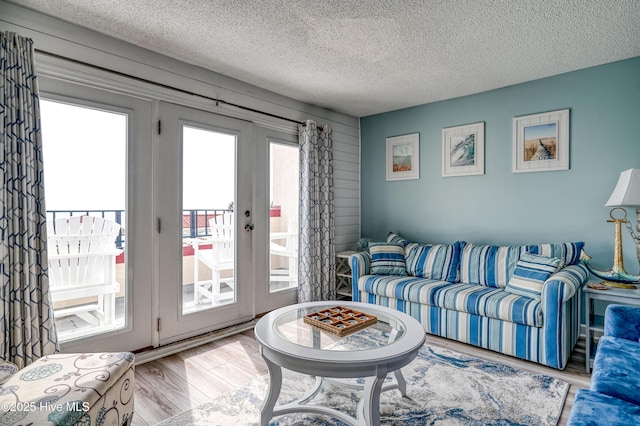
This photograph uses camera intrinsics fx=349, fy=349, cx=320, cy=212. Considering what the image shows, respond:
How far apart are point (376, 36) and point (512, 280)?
7.65 ft

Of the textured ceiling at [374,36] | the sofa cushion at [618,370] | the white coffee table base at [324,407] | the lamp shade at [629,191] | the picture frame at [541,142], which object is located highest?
the textured ceiling at [374,36]

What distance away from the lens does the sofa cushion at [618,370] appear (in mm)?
1458

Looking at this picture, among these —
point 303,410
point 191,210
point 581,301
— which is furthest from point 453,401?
point 191,210

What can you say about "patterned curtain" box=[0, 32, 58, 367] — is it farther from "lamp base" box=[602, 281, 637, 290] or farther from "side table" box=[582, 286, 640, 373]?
"lamp base" box=[602, 281, 637, 290]

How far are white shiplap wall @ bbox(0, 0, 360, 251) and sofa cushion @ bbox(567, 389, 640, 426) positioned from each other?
3296 millimetres

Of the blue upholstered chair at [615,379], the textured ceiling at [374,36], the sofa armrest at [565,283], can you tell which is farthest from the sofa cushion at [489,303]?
the textured ceiling at [374,36]

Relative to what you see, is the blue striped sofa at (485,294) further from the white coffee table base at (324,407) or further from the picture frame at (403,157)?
the white coffee table base at (324,407)

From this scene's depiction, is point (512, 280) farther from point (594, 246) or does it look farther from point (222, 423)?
point (222, 423)

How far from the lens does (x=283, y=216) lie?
411 cm

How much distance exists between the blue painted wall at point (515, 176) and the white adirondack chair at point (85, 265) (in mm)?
3229

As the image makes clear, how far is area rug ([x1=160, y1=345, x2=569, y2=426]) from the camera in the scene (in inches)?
77.9

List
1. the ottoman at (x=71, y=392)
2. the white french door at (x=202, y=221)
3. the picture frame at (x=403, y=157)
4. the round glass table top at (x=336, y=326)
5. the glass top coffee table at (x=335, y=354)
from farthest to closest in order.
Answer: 1. the picture frame at (x=403, y=157)
2. the white french door at (x=202, y=221)
3. the round glass table top at (x=336, y=326)
4. the glass top coffee table at (x=335, y=354)
5. the ottoman at (x=71, y=392)

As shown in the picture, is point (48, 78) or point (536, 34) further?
point (536, 34)

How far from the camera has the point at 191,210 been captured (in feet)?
10.4
